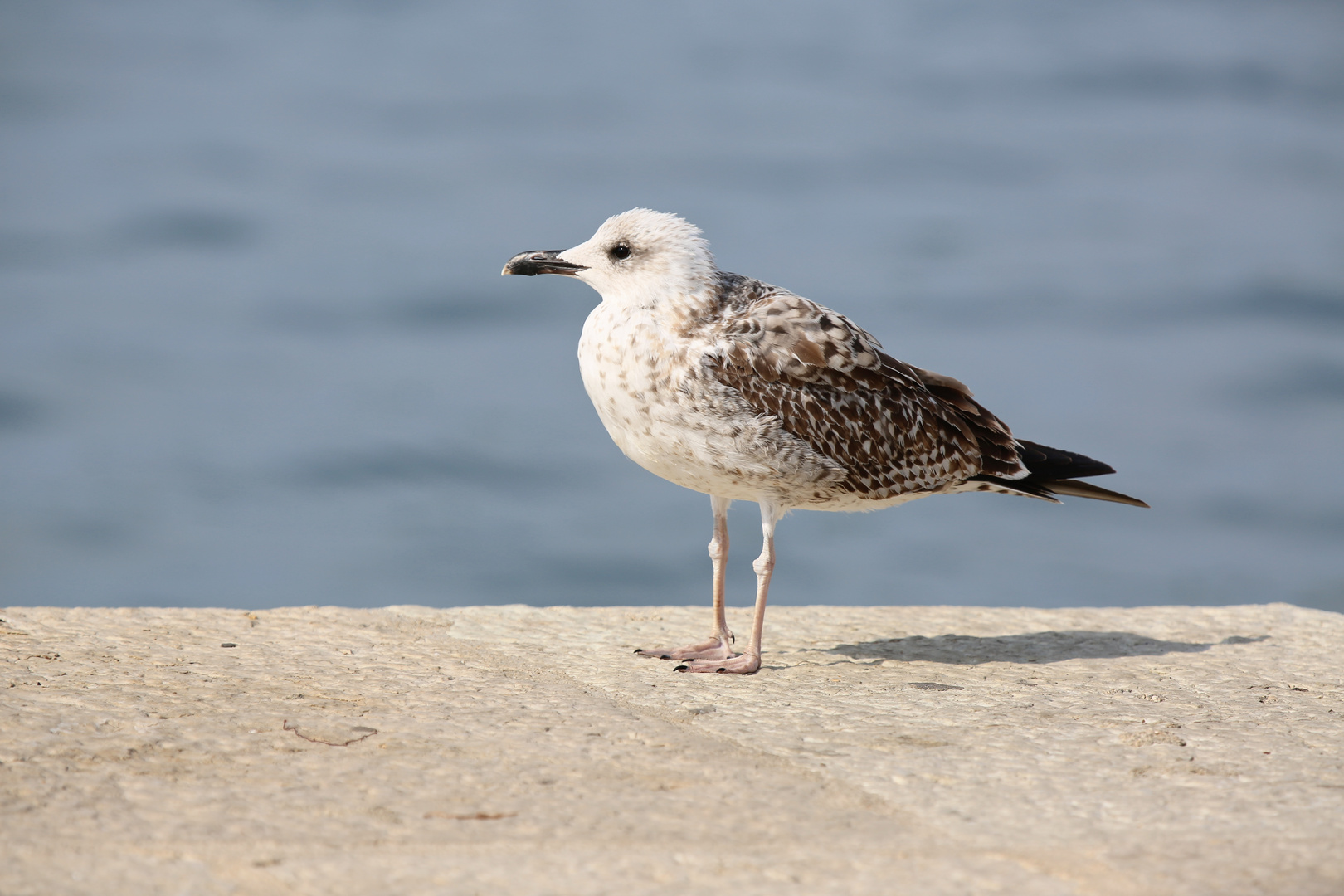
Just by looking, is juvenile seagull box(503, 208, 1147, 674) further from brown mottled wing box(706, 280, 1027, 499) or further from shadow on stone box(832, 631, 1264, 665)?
shadow on stone box(832, 631, 1264, 665)

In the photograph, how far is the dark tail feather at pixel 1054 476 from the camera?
6.82 metres

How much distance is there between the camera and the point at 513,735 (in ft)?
14.8

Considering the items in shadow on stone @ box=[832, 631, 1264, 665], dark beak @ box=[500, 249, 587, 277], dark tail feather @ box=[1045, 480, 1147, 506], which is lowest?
shadow on stone @ box=[832, 631, 1264, 665]

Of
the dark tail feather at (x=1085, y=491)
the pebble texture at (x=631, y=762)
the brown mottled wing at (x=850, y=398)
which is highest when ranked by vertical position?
the brown mottled wing at (x=850, y=398)

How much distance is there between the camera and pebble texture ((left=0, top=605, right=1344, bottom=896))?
332 centimetres

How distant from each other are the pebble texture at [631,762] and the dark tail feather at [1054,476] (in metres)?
0.81

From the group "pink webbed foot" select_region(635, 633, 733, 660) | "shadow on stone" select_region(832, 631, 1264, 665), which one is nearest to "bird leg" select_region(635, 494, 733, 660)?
"pink webbed foot" select_region(635, 633, 733, 660)

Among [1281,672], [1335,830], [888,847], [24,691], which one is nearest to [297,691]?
[24,691]

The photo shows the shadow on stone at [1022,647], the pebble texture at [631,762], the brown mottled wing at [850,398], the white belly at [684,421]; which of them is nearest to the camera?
the pebble texture at [631,762]

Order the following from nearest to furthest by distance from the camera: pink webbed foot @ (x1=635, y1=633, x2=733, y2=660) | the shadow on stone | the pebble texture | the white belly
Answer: the pebble texture
the white belly
pink webbed foot @ (x1=635, y1=633, x2=733, y2=660)
the shadow on stone

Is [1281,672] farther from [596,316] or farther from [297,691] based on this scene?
[297,691]

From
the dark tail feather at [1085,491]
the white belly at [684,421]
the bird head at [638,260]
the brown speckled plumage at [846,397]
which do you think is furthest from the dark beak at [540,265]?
the dark tail feather at [1085,491]

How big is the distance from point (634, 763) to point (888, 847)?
101 centimetres

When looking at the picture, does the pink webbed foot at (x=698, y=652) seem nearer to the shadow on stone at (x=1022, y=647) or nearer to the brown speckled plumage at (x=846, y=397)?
the shadow on stone at (x=1022, y=647)
